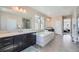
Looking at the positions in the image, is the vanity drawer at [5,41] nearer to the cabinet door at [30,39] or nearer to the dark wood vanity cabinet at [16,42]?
the dark wood vanity cabinet at [16,42]

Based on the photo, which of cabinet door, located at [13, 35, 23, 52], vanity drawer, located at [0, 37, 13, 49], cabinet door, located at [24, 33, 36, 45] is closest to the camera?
vanity drawer, located at [0, 37, 13, 49]

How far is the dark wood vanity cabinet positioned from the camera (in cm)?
214

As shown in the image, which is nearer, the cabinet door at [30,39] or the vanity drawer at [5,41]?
the vanity drawer at [5,41]

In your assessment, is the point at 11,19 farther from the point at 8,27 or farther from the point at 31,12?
the point at 31,12

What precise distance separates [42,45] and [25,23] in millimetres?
1199

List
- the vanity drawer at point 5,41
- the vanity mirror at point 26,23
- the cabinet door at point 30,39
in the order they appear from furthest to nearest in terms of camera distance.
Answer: the vanity mirror at point 26,23 < the cabinet door at point 30,39 < the vanity drawer at point 5,41

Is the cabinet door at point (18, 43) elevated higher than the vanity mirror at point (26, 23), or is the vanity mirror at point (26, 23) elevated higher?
the vanity mirror at point (26, 23)

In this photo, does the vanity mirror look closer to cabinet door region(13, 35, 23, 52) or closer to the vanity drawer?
cabinet door region(13, 35, 23, 52)

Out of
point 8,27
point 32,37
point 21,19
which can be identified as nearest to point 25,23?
point 21,19

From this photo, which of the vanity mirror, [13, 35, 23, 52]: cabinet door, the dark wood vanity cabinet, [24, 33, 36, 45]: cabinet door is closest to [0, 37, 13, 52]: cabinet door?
the dark wood vanity cabinet

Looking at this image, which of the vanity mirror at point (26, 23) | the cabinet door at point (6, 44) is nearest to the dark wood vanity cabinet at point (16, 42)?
the cabinet door at point (6, 44)

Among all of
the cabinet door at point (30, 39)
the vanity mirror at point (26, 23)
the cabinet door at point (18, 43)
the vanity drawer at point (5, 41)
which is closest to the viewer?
the vanity drawer at point (5, 41)

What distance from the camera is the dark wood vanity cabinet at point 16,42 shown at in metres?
2.14

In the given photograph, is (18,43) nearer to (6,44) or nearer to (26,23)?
(6,44)
